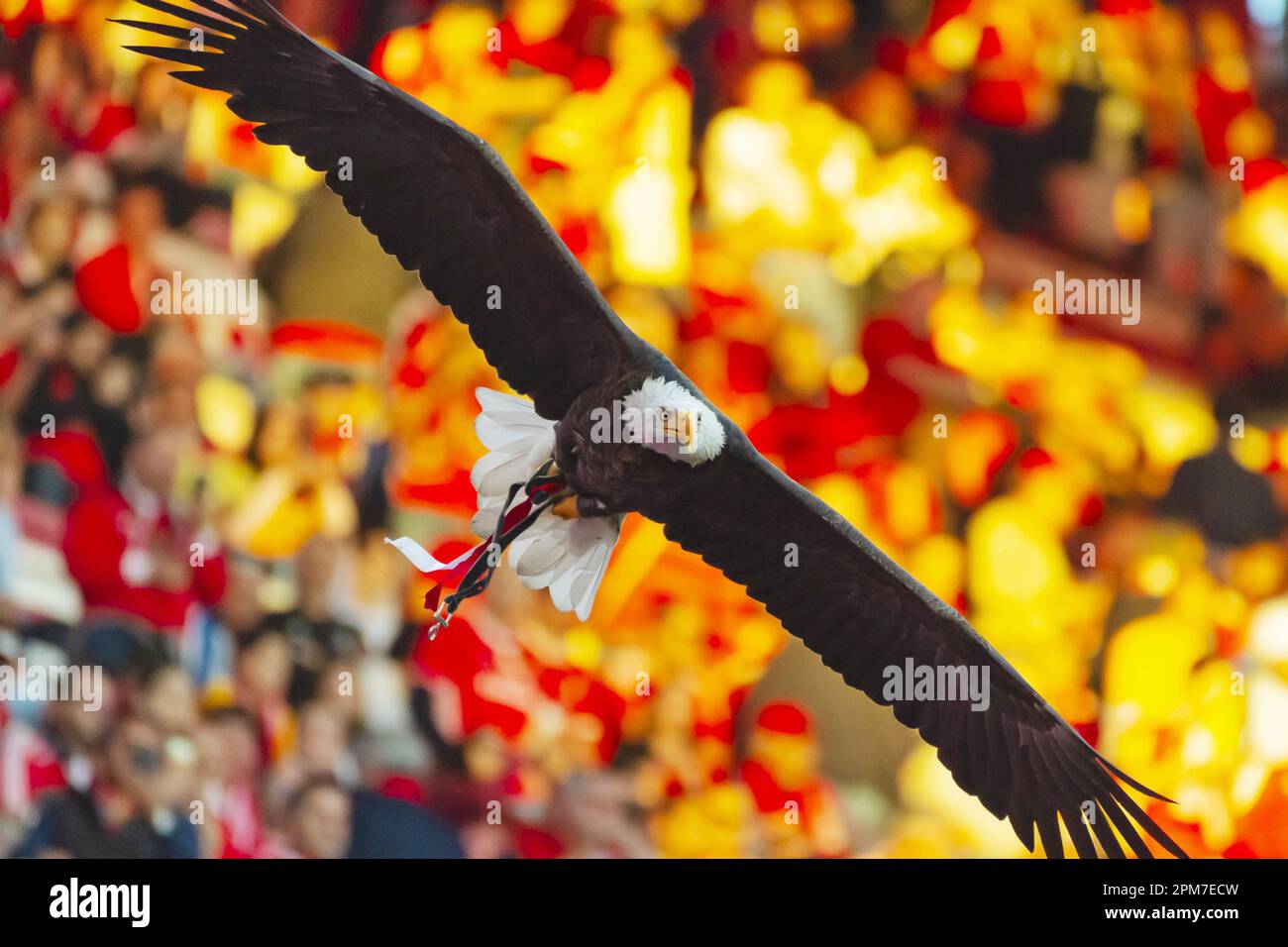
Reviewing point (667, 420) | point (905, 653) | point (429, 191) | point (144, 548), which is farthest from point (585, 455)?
point (144, 548)

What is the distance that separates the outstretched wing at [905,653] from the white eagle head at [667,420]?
1.13 ft

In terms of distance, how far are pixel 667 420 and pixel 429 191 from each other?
0.83 m

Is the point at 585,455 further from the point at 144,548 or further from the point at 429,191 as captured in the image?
the point at 144,548

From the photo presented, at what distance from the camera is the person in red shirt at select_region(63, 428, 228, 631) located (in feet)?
17.4

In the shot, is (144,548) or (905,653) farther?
(144,548)

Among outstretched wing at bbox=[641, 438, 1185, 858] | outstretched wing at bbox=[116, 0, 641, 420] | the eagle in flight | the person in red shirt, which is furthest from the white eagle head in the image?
the person in red shirt

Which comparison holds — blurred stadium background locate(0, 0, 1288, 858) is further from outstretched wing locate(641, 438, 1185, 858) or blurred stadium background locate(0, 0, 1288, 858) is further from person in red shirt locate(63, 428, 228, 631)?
outstretched wing locate(641, 438, 1185, 858)

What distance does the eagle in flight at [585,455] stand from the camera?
3582 millimetres

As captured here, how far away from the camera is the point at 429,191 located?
12.2 ft

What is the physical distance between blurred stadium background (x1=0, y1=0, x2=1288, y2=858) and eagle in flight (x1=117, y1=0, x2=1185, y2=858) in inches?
46.5

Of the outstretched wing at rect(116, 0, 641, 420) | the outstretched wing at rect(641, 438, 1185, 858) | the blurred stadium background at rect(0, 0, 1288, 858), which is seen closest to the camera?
the outstretched wing at rect(116, 0, 641, 420)

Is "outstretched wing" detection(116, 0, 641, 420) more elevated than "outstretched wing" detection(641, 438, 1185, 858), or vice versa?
"outstretched wing" detection(116, 0, 641, 420)
